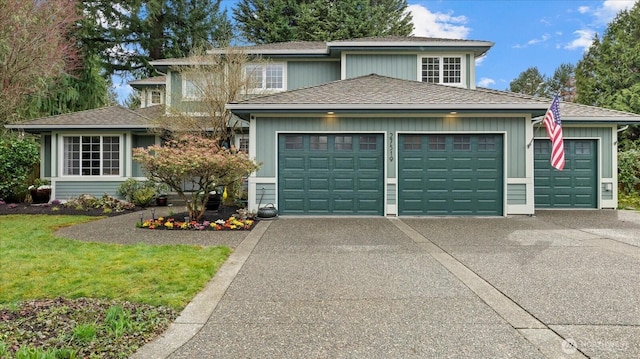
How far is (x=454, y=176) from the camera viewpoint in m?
9.91

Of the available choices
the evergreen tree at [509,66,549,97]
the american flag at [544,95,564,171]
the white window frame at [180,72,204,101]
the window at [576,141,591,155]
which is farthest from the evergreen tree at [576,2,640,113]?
the white window frame at [180,72,204,101]

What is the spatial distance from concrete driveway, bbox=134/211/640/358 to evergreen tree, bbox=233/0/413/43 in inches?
849

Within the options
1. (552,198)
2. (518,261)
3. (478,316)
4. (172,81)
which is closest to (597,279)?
(518,261)

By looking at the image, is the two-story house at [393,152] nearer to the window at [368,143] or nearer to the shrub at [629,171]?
the window at [368,143]

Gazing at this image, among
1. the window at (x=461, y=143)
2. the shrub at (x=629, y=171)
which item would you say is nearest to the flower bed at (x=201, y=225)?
the window at (x=461, y=143)

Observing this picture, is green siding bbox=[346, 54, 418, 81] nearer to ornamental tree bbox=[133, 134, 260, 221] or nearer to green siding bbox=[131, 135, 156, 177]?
ornamental tree bbox=[133, 134, 260, 221]

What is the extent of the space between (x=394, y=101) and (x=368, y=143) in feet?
4.35

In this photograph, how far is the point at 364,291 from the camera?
159 inches

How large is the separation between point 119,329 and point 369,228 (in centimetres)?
591

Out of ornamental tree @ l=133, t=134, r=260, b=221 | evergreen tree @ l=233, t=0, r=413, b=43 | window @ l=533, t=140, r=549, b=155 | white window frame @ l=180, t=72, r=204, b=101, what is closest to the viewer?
ornamental tree @ l=133, t=134, r=260, b=221

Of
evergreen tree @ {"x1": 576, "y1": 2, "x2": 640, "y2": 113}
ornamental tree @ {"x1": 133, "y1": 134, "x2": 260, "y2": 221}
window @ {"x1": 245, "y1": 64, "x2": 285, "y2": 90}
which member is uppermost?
evergreen tree @ {"x1": 576, "y1": 2, "x2": 640, "y2": 113}

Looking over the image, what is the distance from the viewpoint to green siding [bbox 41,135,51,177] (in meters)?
13.6

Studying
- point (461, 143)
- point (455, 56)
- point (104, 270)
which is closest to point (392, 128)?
point (461, 143)

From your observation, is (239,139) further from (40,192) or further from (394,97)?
(40,192)
